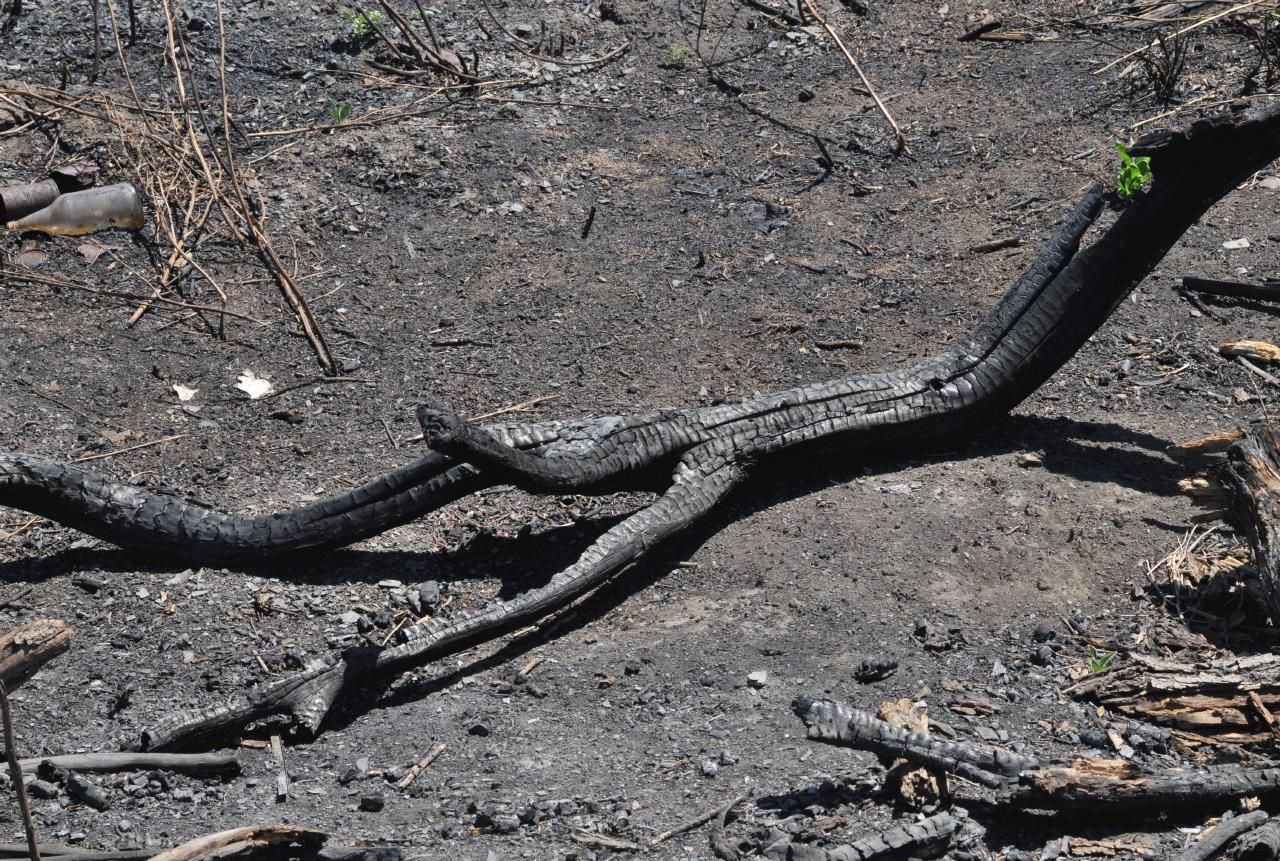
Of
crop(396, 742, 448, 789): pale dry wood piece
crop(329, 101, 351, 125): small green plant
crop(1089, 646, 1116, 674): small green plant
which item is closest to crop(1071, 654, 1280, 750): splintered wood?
crop(1089, 646, 1116, 674): small green plant

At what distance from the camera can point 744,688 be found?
3535 mm

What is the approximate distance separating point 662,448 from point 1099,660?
1549 millimetres

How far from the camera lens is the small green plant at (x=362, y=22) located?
7172 mm

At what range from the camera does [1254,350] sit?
5.01 m

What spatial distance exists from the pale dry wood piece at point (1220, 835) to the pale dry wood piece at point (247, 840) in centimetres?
201

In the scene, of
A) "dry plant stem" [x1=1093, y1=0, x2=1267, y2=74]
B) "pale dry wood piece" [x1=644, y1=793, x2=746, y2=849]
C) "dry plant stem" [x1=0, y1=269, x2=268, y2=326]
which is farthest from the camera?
"dry plant stem" [x1=1093, y1=0, x2=1267, y2=74]

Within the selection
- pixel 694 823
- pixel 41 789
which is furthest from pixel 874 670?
pixel 41 789

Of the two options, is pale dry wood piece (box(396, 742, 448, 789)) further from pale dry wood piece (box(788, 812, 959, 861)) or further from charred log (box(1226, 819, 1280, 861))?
charred log (box(1226, 819, 1280, 861))

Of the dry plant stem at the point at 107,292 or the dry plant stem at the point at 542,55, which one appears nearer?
the dry plant stem at the point at 107,292

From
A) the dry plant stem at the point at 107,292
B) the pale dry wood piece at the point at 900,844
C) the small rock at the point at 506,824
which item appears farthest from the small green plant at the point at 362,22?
the pale dry wood piece at the point at 900,844

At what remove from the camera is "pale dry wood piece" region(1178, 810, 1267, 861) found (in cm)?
276

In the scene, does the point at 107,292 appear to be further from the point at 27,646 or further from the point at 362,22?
the point at 27,646

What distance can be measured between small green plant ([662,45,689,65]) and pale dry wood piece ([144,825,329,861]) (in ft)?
18.6

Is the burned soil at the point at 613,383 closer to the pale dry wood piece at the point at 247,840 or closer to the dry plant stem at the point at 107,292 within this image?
the dry plant stem at the point at 107,292
